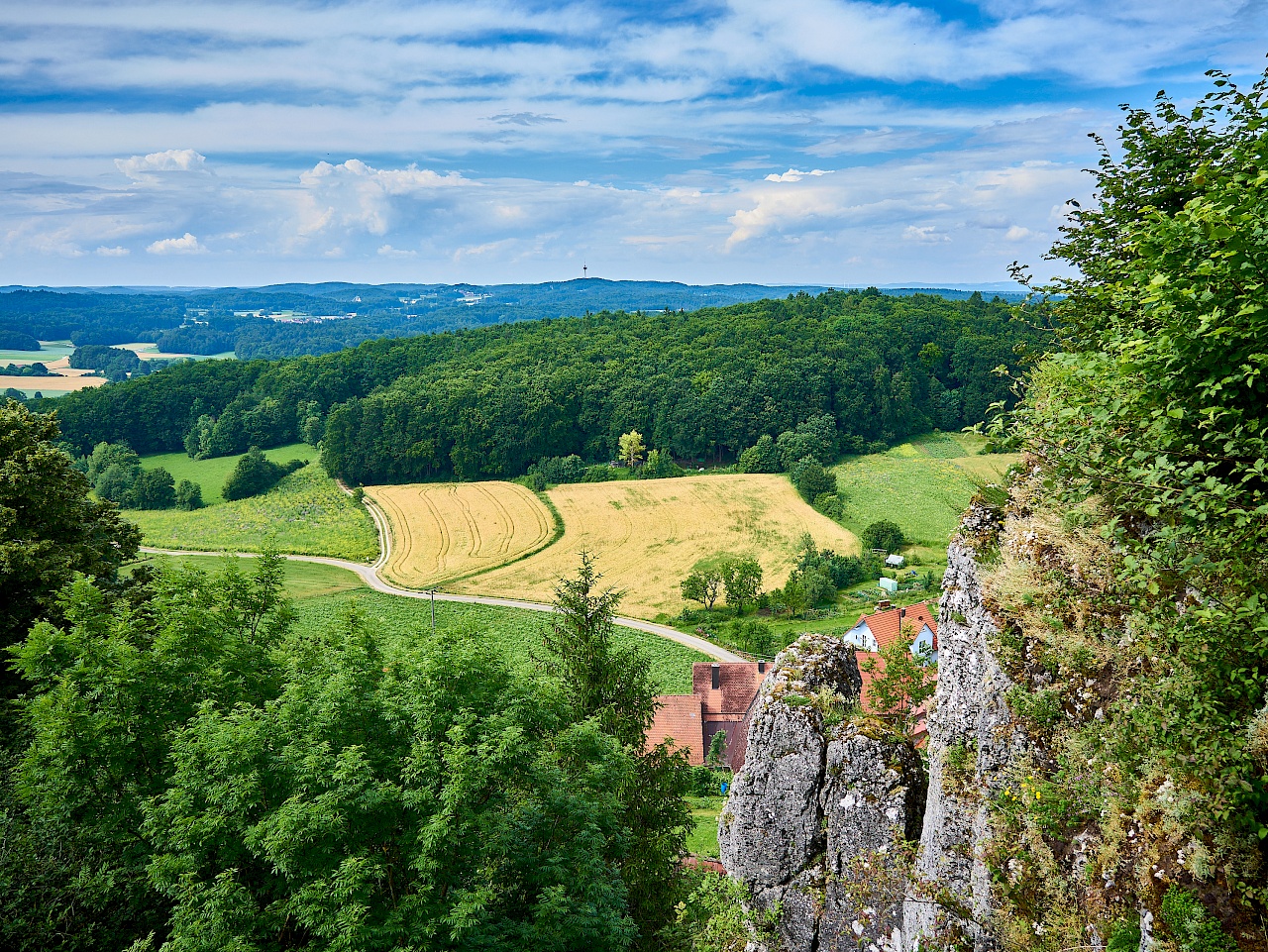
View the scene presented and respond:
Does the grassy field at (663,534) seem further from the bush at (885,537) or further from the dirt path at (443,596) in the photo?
the bush at (885,537)

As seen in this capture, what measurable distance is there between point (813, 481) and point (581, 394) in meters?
35.0

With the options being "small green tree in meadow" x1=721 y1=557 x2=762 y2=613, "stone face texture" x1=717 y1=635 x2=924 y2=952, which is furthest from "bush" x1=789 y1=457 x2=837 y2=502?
"stone face texture" x1=717 y1=635 x2=924 y2=952

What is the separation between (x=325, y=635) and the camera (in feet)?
45.0

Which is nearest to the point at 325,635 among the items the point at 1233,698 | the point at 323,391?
the point at 1233,698

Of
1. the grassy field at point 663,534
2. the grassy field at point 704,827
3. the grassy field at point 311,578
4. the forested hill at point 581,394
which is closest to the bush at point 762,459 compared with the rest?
Result: the grassy field at point 663,534

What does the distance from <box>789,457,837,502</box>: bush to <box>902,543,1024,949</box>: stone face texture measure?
214ft

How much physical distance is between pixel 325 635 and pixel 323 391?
10243 cm

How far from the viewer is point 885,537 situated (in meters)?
60.0

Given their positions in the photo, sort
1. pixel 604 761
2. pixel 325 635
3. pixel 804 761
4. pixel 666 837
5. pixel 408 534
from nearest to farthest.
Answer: pixel 804 761 < pixel 604 761 < pixel 325 635 < pixel 666 837 < pixel 408 534

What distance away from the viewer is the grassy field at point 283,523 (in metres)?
64.7

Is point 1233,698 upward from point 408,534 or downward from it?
upward

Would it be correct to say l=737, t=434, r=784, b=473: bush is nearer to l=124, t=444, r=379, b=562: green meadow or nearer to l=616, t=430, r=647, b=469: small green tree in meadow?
l=616, t=430, r=647, b=469: small green tree in meadow

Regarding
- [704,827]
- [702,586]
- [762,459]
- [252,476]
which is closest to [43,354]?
[252,476]

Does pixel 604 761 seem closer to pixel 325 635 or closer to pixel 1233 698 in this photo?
pixel 325 635
